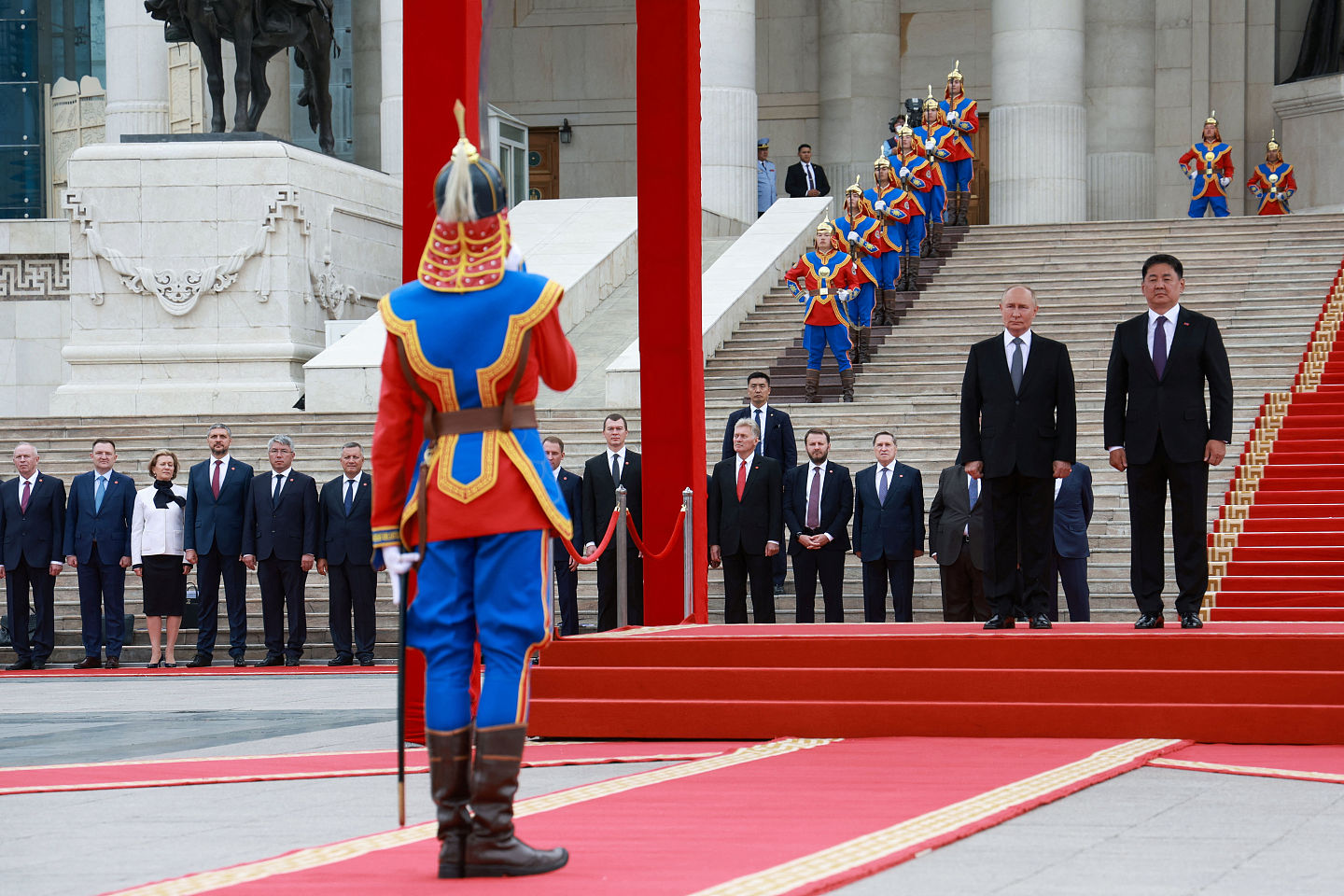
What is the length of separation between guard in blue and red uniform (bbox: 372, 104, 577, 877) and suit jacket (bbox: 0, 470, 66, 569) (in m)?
10.4

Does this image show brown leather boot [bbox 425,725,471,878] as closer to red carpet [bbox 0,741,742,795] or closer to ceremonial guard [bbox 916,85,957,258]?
red carpet [bbox 0,741,742,795]

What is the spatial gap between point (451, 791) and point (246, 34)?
59.8 ft

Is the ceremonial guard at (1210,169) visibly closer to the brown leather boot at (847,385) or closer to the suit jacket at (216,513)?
the brown leather boot at (847,385)

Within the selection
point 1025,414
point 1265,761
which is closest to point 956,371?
point 1025,414

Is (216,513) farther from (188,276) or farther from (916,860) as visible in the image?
(916,860)

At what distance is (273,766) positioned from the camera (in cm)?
761

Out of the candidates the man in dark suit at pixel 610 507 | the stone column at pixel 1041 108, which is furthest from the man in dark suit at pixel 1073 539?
the stone column at pixel 1041 108

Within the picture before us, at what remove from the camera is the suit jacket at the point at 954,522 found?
12930 mm

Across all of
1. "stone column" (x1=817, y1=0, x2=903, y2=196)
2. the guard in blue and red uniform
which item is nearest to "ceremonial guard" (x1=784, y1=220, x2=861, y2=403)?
the guard in blue and red uniform

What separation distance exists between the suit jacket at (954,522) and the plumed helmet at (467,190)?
8.03 meters

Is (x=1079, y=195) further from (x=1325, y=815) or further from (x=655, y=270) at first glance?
(x=1325, y=815)

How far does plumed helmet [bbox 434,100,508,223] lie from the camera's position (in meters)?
5.25

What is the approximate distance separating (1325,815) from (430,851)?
104 inches

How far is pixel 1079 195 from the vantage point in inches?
1092
